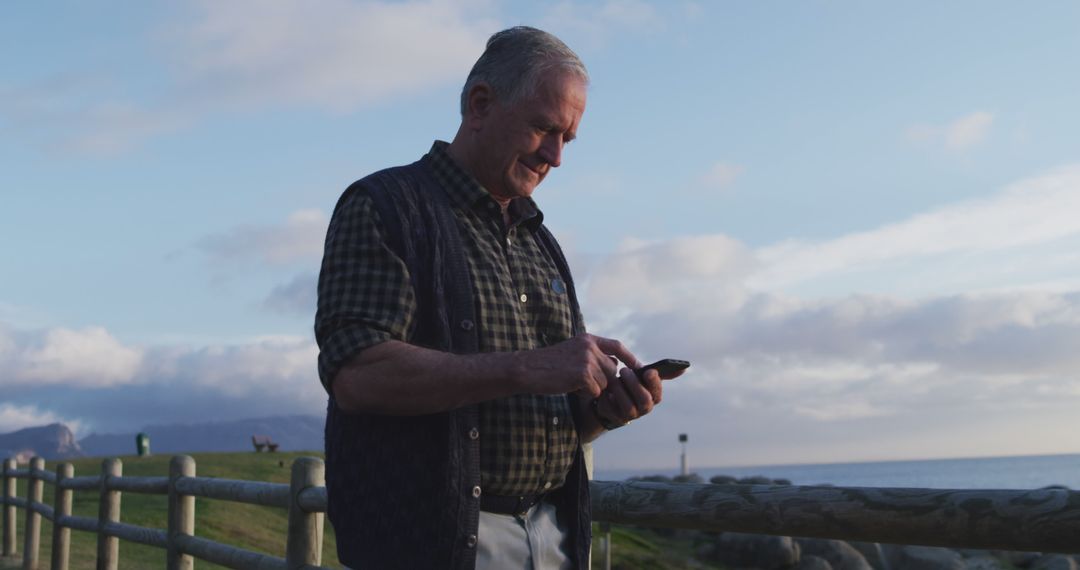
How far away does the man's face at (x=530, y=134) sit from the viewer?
7.65 ft

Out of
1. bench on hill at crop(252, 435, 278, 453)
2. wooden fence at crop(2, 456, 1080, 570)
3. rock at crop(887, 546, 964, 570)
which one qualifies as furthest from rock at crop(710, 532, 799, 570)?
bench on hill at crop(252, 435, 278, 453)

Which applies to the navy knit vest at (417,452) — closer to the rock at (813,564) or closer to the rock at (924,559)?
the rock at (924,559)

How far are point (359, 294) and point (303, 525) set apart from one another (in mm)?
2764

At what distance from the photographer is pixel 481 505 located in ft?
7.38

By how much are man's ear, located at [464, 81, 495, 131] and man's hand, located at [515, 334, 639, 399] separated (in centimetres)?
59

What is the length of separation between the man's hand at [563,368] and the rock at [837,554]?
52.8ft

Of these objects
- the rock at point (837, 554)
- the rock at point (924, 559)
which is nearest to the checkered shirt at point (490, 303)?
the rock at point (924, 559)

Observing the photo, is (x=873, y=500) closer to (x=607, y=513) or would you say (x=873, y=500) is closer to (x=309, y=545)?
(x=607, y=513)

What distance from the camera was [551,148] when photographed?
237 centimetres

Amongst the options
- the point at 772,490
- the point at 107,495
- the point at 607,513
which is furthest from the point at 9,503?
the point at 772,490

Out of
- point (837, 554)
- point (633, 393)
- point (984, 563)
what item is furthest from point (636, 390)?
point (837, 554)

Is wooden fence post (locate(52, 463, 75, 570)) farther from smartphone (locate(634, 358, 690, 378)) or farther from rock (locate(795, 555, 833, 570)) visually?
rock (locate(795, 555, 833, 570))

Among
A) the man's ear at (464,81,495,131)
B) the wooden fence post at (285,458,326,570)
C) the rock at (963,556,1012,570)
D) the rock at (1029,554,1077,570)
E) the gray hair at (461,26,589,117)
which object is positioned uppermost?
the gray hair at (461,26,589,117)

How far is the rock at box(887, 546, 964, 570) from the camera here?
15.6m
